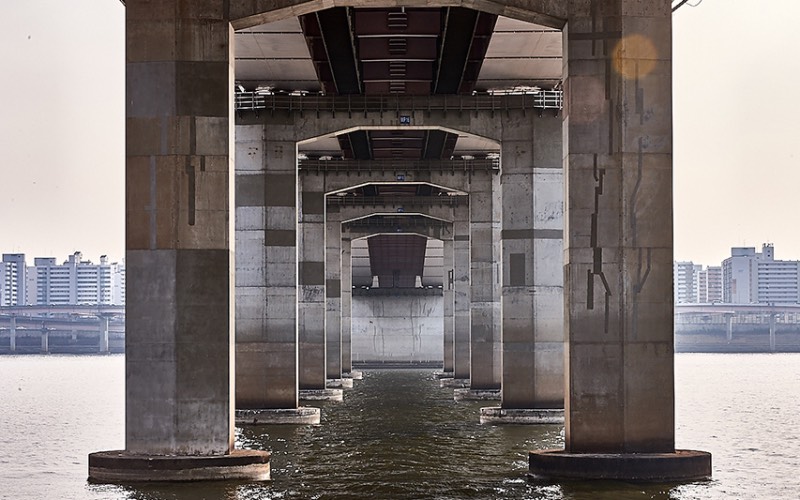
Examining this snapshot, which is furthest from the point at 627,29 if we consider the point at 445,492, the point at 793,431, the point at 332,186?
the point at 332,186

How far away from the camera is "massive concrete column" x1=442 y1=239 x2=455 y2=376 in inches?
2990

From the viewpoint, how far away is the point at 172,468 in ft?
82.4

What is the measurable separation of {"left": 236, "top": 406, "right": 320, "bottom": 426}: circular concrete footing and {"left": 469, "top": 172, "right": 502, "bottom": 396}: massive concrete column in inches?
649

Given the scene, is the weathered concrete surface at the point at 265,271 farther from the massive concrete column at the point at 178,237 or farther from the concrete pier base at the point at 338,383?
the concrete pier base at the point at 338,383

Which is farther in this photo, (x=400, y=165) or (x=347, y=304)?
(x=347, y=304)

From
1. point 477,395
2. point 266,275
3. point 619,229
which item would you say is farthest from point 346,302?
point 619,229

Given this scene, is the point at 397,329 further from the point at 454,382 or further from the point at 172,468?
the point at 172,468

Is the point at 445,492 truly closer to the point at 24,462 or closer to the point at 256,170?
the point at 24,462

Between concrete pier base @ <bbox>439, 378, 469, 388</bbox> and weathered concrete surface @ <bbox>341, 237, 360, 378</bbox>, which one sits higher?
weathered concrete surface @ <bbox>341, 237, 360, 378</bbox>

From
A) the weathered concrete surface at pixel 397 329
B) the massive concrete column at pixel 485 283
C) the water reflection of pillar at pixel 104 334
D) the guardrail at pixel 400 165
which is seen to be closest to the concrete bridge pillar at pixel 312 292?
the guardrail at pixel 400 165

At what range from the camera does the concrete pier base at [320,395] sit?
5497cm

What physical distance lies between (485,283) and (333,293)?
15614 millimetres

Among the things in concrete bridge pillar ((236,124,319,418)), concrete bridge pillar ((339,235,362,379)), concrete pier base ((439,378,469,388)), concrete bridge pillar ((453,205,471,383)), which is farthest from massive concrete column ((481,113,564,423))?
concrete bridge pillar ((339,235,362,379))

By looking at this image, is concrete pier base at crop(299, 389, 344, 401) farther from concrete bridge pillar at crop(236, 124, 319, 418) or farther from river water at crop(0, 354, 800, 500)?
concrete bridge pillar at crop(236, 124, 319, 418)
